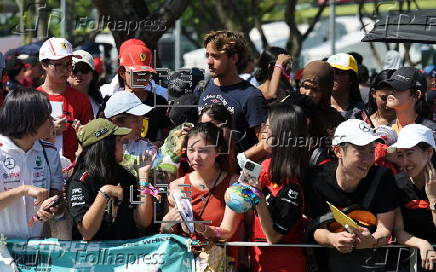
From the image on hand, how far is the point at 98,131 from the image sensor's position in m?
6.02

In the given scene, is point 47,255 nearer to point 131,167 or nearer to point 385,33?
point 131,167

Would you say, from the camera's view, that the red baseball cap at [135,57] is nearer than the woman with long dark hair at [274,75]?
Yes

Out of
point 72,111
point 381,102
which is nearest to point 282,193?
point 381,102

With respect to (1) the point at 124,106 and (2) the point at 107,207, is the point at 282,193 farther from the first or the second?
(1) the point at 124,106

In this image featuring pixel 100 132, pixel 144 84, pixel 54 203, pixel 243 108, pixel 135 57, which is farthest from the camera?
pixel 135 57

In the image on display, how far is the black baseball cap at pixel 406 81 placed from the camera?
23.1ft

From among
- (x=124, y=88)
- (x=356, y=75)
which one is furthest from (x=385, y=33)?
(x=124, y=88)

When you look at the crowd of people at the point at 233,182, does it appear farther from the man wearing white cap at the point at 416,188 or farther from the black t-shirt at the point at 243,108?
the black t-shirt at the point at 243,108

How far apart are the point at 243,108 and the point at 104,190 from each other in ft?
6.00

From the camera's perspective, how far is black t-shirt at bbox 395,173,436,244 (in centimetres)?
586

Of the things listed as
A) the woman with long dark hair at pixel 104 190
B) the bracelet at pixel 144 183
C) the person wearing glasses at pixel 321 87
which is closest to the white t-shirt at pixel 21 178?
the woman with long dark hair at pixel 104 190

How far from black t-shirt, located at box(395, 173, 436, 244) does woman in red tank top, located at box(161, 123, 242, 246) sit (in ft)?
3.76

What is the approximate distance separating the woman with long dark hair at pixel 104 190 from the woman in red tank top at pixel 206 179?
271mm

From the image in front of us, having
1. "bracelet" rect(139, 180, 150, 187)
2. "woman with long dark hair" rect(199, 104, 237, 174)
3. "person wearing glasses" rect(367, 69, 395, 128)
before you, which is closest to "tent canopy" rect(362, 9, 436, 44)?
"person wearing glasses" rect(367, 69, 395, 128)
